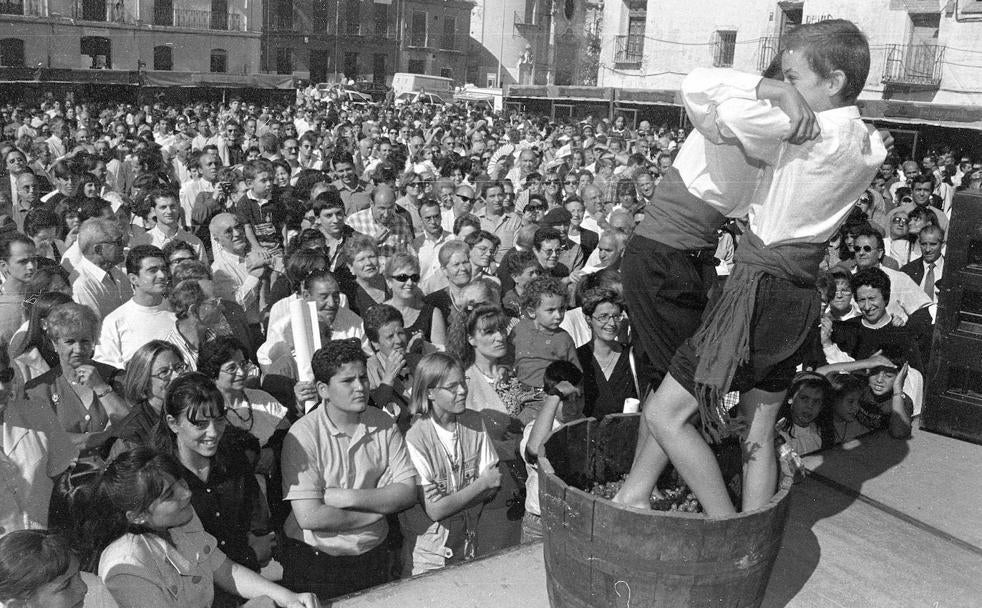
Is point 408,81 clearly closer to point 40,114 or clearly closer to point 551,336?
point 40,114

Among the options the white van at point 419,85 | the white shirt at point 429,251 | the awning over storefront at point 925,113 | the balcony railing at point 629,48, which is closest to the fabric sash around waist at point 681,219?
the white shirt at point 429,251

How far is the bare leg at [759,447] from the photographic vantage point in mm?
2963

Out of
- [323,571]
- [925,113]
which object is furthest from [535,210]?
[925,113]

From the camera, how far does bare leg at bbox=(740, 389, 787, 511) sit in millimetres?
2963

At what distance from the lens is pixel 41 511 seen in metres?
3.80

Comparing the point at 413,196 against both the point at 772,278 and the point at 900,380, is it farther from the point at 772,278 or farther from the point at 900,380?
the point at 772,278

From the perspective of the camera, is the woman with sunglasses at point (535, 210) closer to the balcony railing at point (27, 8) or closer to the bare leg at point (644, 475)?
the bare leg at point (644, 475)

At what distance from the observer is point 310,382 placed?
185 inches

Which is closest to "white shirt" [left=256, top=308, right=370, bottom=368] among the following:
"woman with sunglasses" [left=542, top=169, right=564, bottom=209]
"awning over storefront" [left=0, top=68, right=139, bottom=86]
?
"woman with sunglasses" [left=542, top=169, right=564, bottom=209]

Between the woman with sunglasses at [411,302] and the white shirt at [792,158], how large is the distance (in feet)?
11.4

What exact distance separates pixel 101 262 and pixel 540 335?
9.35 feet

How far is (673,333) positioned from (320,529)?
1.79 meters

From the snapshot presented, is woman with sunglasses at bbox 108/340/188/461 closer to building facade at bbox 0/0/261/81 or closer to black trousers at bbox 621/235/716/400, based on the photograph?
black trousers at bbox 621/235/716/400

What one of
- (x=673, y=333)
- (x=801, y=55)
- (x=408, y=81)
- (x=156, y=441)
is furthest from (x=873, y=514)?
(x=408, y=81)
